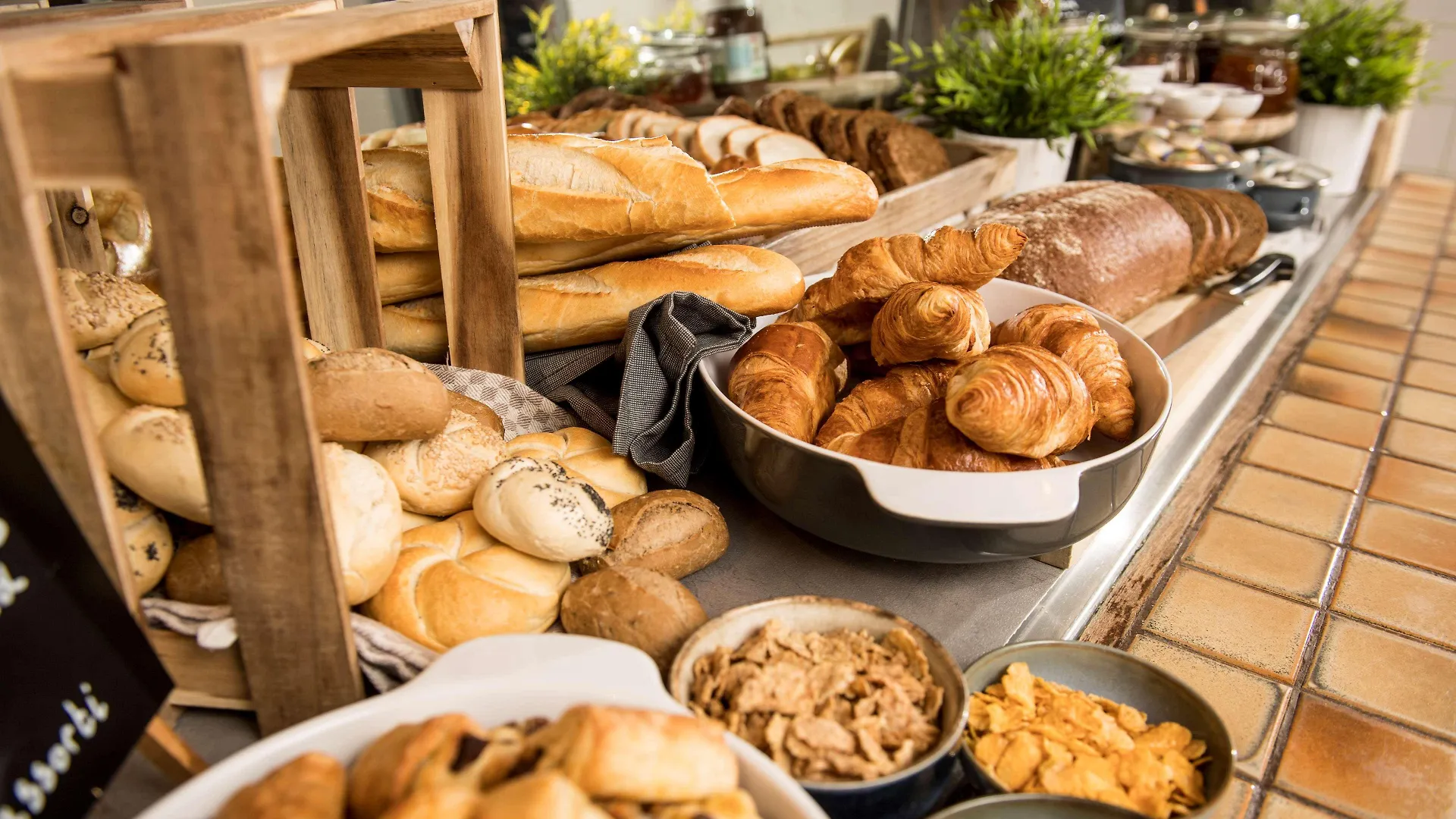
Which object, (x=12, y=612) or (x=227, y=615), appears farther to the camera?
(x=227, y=615)

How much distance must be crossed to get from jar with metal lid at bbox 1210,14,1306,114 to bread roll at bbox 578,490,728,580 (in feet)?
10.3

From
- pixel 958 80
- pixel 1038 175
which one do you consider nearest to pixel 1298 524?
pixel 1038 175

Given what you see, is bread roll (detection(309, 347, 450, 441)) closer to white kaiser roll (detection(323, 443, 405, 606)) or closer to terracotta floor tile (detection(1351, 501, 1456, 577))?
white kaiser roll (detection(323, 443, 405, 606))

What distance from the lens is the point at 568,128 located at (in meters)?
1.89

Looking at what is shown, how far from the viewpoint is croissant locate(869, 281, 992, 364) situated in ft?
3.34

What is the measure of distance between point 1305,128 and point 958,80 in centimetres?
192

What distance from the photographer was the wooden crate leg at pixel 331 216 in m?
1.15

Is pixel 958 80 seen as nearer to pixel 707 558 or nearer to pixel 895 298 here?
pixel 895 298

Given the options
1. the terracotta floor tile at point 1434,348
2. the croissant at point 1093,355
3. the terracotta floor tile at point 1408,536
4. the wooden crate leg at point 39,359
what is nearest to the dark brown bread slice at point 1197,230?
the terracotta floor tile at point 1434,348

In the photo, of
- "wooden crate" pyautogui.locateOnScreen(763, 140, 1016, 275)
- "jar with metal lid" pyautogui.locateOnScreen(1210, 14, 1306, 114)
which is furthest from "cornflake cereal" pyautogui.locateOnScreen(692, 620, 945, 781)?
"jar with metal lid" pyautogui.locateOnScreen(1210, 14, 1306, 114)

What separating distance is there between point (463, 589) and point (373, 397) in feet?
0.71

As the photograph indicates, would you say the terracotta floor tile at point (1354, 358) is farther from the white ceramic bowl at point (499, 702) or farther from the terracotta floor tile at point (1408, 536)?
the white ceramic bowl at point (499, 702)

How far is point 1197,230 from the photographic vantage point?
2.04 m

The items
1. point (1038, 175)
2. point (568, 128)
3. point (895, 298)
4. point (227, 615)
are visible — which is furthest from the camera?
point (1038, 175)
